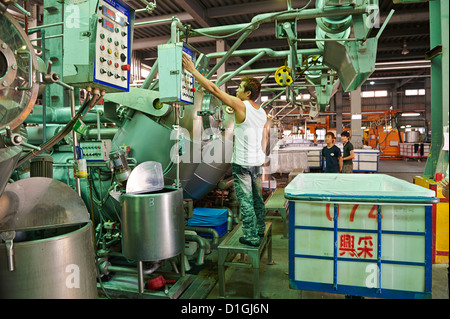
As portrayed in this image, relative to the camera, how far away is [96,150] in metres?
2.68

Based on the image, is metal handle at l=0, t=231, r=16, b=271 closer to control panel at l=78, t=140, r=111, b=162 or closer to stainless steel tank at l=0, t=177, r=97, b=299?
stainless steel tank at l=0, t=177, r=97, b=299

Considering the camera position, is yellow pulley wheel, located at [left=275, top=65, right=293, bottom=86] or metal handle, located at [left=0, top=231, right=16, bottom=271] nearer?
metal handle, located at [left=0, top=231, right=16, bottom=271]

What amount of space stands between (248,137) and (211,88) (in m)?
0.50

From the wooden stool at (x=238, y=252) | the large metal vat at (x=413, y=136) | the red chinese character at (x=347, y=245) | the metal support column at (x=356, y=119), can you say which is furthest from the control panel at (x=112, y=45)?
the large metal vat at (x=413, y=136)

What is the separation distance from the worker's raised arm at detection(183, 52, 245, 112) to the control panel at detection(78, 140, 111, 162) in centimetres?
104

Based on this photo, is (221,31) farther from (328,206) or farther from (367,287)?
(367,287)

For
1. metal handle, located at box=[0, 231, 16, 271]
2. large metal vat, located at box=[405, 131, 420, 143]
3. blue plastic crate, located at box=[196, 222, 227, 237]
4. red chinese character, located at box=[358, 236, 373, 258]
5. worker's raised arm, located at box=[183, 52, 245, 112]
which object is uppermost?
large metal vat, located at box=[405, 131, 420, 143]

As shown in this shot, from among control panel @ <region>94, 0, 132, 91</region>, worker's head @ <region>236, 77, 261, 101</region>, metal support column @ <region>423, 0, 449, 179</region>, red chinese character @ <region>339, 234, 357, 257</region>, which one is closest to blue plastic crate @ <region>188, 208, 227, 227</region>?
worker's head @ <region>236, 77, 261, 101</region>

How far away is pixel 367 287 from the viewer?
→ 1848mm

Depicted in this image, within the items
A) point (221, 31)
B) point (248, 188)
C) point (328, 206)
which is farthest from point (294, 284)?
point (221, 31)

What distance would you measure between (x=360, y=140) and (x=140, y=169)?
10464 millimetres

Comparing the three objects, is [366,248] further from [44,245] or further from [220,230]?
[220,230]

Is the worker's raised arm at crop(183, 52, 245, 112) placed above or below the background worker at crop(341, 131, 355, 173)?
above

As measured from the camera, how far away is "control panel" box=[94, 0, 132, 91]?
5.85ft
